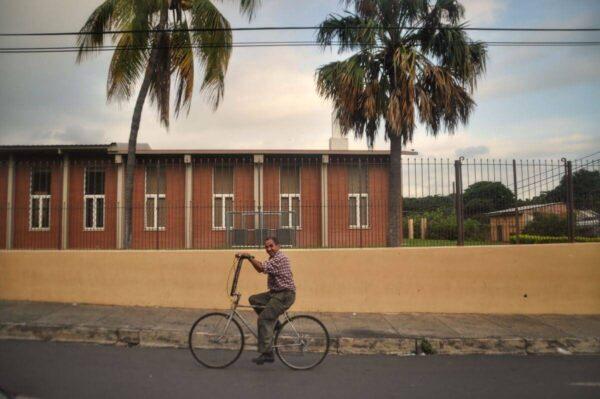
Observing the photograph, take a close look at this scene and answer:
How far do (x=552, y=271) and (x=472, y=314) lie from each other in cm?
176

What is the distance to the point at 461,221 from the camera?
9.62 metres

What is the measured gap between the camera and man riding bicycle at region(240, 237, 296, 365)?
5.88 metres

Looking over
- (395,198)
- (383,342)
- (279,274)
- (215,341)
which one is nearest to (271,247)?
(279,274)

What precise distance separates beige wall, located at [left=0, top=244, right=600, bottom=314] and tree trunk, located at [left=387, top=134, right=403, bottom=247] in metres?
0.88

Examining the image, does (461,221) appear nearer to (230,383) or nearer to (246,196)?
(230,383)

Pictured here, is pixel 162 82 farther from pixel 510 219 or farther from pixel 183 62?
pixel 510 219

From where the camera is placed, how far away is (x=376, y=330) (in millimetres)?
7879

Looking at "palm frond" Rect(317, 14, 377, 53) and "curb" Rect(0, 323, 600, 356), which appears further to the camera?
"palm frond" Rect(317, 14, 377, 53)

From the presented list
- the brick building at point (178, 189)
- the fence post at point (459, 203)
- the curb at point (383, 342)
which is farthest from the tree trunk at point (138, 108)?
the fence post at point (459, 203)

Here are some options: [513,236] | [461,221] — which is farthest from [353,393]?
[513,236]

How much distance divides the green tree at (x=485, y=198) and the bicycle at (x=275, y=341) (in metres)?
4.91

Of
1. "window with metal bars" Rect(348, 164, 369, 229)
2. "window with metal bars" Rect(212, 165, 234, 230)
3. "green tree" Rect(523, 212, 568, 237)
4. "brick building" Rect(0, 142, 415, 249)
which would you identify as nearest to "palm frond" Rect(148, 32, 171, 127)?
"brick building" Rect(0, 142, 415, 249)

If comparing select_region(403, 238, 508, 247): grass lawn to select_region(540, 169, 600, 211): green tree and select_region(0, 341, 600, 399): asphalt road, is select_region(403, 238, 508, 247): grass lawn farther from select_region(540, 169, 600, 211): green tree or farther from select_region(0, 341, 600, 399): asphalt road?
select_region(0, 341, 600, 399): asphalt road

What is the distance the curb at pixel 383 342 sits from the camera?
284 inches
